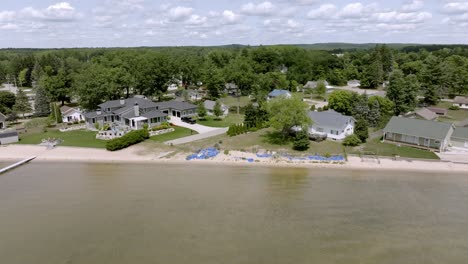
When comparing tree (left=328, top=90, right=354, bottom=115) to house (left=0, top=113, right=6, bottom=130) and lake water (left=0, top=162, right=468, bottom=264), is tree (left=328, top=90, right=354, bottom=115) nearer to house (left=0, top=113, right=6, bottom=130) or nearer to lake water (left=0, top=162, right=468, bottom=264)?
lake water (left=0, top=162, right=468, bottom=264)

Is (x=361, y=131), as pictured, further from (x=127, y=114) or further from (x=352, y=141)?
(x=127, y=114)

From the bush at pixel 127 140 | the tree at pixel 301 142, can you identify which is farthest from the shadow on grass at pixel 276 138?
the bush at pixel 127 140

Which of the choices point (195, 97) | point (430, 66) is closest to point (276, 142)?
point (195, 97)

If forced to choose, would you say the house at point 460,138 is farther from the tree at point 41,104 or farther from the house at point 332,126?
the tree at point 41,104

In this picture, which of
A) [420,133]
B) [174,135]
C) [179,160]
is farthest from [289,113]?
[174,135]

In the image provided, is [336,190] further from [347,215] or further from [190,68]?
[190,68]
